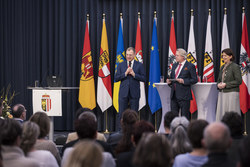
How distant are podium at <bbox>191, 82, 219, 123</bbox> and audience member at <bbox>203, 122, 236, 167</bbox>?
15.9 ft

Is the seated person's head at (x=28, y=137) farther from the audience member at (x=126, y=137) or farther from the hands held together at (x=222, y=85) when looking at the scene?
the hands held together at (x=222, y=85)

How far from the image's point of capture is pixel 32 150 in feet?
9.29

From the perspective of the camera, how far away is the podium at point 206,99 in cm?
701

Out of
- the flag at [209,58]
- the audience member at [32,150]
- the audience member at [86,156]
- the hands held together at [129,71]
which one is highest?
the flag at [209,58]

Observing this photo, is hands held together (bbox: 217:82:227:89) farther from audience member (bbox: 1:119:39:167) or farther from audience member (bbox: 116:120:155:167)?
audience member (bbox: 1:119:39:167)

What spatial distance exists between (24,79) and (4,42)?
103 cm

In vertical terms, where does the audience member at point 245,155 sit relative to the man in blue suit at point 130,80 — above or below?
below

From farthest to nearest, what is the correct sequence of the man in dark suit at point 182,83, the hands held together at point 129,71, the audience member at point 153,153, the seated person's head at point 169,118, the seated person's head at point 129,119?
1. the hands held together at point 129,71
2. the man in dark suit at point 182,83
3. the seated person's head at point 169,118
4. the seated person's head at point 129,119
5. the audience member at point 153,153

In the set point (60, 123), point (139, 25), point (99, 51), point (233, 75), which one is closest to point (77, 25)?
point (99, 51)

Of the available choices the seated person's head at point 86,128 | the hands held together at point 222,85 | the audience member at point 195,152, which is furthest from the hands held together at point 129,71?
the audience member at point 195,152

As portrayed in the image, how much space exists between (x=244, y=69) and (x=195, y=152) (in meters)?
5.35

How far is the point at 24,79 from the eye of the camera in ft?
29.5

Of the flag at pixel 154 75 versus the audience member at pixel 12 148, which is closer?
the audience member at pixel 12 148

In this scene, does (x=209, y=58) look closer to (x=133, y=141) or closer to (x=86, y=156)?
(x=133, y=141)
